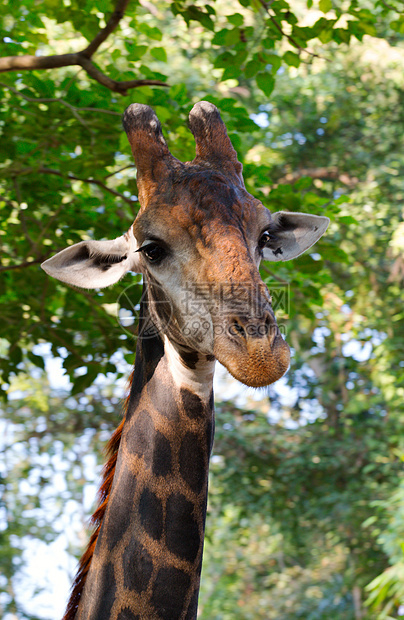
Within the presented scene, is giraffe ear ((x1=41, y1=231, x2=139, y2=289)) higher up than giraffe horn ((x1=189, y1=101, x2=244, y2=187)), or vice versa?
giraffe horn ((x1=189, y1=101, x2=244, y2=187))

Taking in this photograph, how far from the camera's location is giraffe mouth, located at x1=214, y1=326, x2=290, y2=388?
67.5 inches

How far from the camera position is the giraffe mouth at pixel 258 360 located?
5.62 ft

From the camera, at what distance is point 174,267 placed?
2117 millimetres

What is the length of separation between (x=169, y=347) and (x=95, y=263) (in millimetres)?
→ 518

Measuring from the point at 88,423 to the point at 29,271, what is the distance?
25.7ft

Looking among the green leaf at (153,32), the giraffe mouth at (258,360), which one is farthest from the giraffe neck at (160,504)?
the green leaf at (153,32)

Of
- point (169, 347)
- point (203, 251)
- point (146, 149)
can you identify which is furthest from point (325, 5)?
point (169, 347)

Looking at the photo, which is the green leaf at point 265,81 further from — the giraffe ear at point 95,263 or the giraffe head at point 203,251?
the giraffe ear at point 95,263

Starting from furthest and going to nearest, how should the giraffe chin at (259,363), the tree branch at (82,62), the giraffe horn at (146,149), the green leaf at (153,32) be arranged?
the green leaf at (153,32) < the tree branch at (82,62) < the giraffe horn at (146,149) < the giraffe chin at (259,363)

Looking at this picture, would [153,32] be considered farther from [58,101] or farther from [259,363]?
[259,363]

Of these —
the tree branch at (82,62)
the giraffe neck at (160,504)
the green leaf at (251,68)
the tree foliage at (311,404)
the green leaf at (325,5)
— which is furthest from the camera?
the tree foliage at (311,404)

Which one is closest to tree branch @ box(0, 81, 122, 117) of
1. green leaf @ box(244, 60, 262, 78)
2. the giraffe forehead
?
green leaf @ box(244, 60, 262, 78)

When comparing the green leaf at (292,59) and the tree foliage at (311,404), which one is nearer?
the green leaf at (292,59)

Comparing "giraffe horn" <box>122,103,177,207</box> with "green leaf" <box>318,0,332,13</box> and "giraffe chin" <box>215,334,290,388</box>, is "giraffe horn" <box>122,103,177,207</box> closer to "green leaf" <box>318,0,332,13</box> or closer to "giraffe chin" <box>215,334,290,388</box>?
"giraffe chin" <box>215,334,290,388</box>
